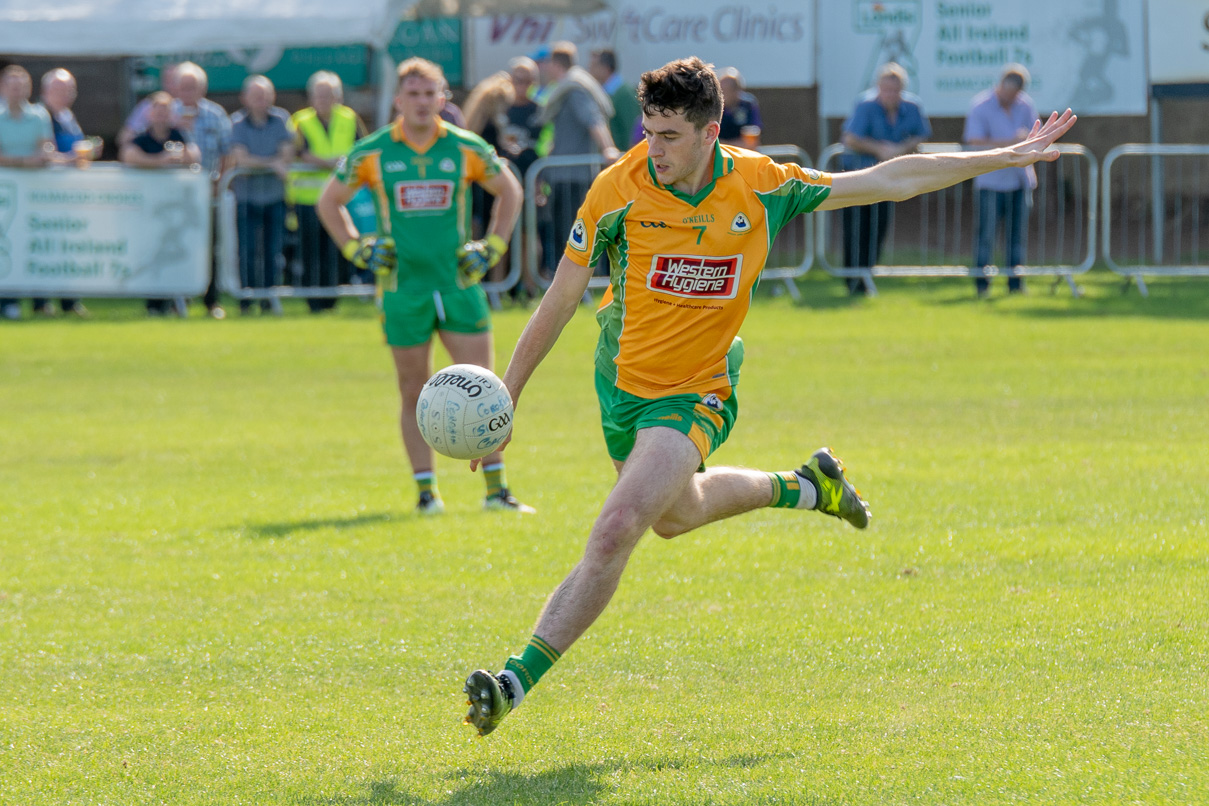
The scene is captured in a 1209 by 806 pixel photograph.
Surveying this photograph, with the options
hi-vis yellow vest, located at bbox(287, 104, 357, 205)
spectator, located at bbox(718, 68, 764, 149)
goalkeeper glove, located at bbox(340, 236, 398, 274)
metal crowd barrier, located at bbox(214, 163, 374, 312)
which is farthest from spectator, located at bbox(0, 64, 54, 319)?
goalkeeper glove, located at bbox(340, 236, 398, 274)

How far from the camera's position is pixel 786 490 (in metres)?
6.44

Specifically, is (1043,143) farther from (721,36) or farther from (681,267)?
(721,36)

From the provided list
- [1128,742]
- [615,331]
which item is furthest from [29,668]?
[1128,742]

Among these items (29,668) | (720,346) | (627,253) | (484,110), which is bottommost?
(29,668)

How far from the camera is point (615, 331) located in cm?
581

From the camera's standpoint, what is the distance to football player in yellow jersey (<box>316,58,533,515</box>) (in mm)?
9125

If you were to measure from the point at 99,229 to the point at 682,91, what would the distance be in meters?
13.4

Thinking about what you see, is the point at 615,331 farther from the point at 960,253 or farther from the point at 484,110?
the point at 960,253

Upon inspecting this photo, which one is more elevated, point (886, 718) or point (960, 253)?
point (960, 253)

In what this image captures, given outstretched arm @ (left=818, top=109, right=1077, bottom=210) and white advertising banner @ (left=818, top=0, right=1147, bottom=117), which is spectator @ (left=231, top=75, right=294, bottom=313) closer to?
white advertising banner @ (left=818, top=0, right=1147, bottom=117)

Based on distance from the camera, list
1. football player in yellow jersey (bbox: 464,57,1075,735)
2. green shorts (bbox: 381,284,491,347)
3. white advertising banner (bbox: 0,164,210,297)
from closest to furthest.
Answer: football player in yellow jersey (bbox: 464,57,1075,735)
green shorts (bbox: 381,284,491,347)
white advertising banner (bbox: 0,164,210,297)

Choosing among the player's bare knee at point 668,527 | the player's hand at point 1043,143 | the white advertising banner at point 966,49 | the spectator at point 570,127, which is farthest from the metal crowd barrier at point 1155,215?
the player's bare knee at point 668,527

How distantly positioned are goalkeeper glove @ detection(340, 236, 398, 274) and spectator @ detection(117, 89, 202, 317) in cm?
880

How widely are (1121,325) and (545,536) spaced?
901cm
